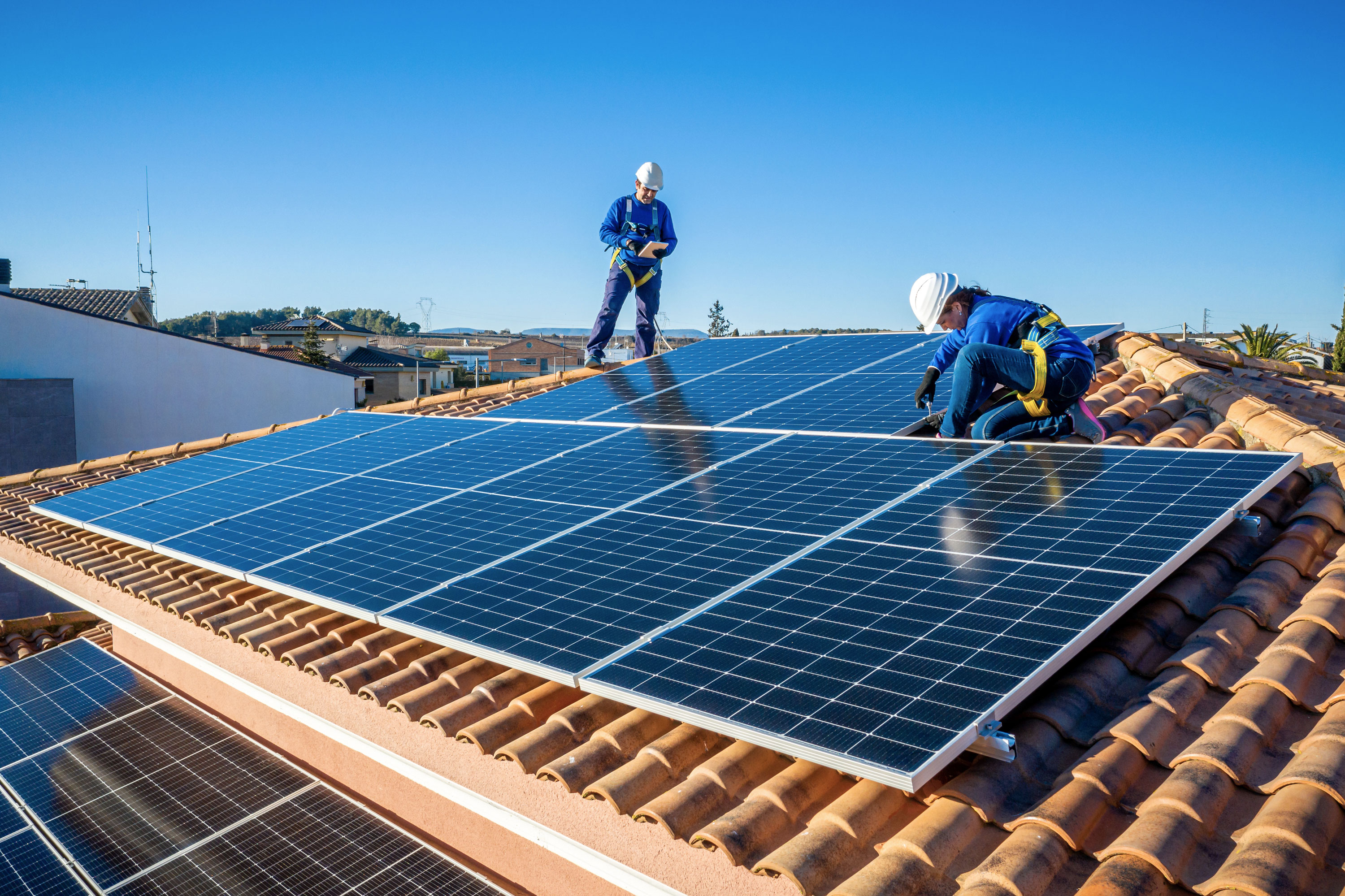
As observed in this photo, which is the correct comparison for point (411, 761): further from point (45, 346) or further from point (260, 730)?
point (45, 346)

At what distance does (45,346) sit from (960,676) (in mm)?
40645

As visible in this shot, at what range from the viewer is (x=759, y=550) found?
5.81 meters

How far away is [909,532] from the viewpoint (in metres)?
5.66

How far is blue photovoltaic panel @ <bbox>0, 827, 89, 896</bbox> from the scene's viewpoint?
6.06 m

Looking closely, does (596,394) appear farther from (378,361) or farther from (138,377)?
(378,361)

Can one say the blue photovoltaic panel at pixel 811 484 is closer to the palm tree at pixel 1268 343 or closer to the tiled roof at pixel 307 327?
the palm tree at pixel 1268 343

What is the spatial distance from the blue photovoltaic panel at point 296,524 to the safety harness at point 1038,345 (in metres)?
5.34

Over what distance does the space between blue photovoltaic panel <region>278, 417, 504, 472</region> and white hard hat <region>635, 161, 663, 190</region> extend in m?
6.00

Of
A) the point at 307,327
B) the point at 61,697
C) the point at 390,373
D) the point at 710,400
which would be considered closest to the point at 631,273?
the point at 710,400

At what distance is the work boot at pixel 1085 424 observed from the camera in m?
8.14

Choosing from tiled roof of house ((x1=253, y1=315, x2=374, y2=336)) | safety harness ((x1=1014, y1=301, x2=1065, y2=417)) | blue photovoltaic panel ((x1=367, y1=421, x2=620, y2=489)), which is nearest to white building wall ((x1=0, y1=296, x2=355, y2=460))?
blue photovoltaic panel ((x1=367, y1=421, x2=620, y2=489))

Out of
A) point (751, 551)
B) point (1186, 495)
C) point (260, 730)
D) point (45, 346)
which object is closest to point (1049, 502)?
point (1186, 495)

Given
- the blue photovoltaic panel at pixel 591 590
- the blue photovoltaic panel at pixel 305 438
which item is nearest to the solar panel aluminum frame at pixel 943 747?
the blue photovoltaic panel at pixel 591 590

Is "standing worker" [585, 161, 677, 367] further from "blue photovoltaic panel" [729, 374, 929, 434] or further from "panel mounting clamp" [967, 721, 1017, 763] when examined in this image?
"panel mounting clamp" [967, 721, 1017, 763]
